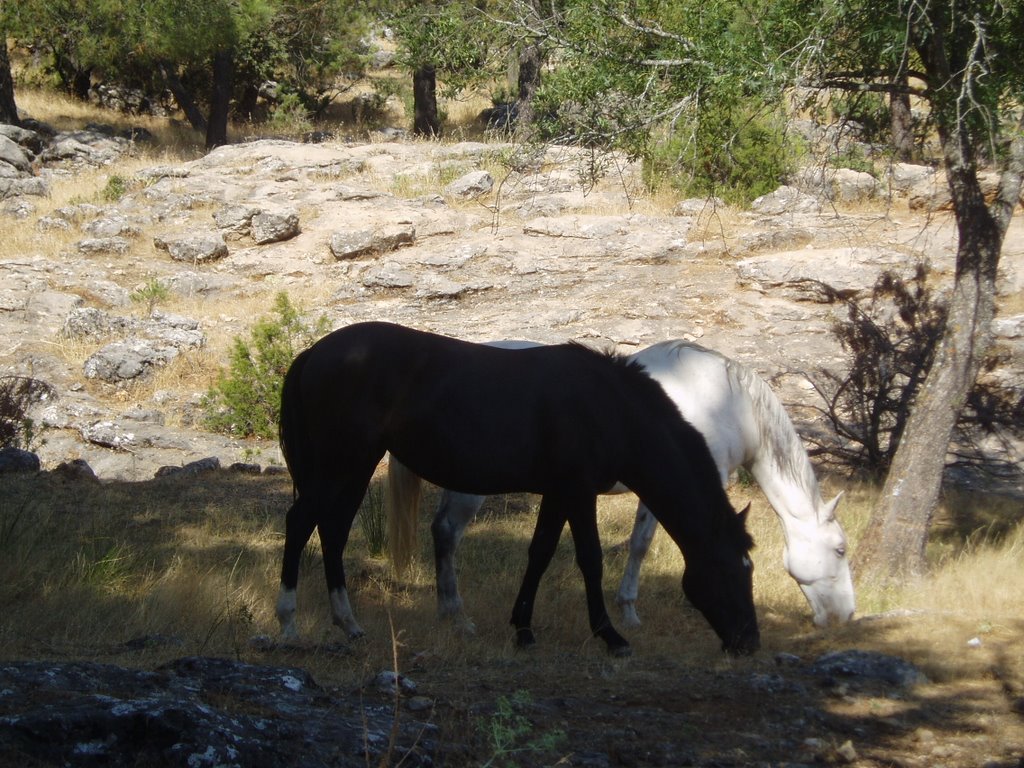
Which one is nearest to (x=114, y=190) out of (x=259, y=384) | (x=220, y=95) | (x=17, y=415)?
(x=220, y=95)

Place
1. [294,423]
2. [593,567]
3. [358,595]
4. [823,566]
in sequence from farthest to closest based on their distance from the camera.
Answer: [358,595], [823,566], [294,423], [593,567]

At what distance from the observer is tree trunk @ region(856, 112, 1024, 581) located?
7.52m

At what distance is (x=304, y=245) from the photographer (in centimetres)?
1758

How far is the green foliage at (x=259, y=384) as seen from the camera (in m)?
12.3

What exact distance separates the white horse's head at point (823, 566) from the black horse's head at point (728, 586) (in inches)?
35.7

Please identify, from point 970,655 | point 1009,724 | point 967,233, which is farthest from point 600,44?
point 1009,724

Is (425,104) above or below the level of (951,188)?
above

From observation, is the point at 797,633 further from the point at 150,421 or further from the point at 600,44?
the point at 150,421

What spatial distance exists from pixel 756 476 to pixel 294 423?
9.87 feet

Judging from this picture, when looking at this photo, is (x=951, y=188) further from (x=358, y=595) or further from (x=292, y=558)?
(x=292, y=558)

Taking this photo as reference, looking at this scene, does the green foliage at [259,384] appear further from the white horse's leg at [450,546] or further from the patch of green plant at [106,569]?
the white horse's leg at [450,546]

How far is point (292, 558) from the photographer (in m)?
6.20

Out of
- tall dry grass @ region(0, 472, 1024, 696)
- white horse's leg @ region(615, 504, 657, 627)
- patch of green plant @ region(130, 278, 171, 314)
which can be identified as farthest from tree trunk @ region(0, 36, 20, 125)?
white horse's leg @ region(615, 504, 657, 627)

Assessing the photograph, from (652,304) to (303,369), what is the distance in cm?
869
